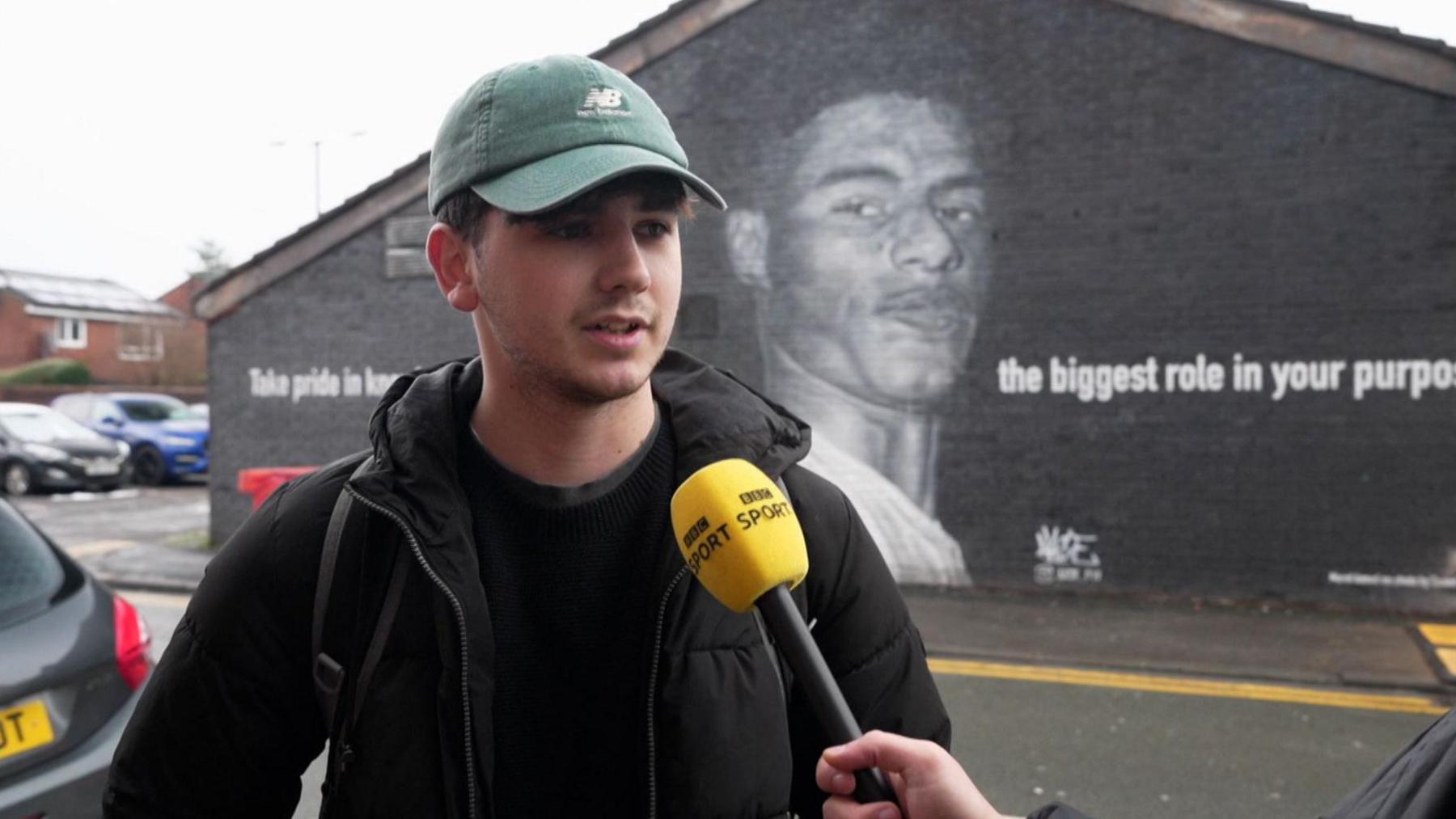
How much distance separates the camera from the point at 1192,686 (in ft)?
22.4

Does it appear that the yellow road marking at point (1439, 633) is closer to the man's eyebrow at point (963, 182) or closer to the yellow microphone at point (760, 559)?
the man's eyebrow at point (963, 182)

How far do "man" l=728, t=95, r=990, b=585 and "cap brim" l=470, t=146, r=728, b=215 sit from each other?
8.49 m

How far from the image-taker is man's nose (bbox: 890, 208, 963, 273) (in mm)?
9977

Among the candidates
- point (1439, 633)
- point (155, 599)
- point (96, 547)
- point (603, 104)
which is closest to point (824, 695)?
point (603, 104)

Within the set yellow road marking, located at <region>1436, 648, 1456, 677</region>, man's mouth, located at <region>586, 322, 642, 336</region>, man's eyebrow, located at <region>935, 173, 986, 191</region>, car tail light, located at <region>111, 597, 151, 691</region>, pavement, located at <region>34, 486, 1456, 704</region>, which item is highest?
man's eyebrow, located at <region>935, 173, 986, 191</region>

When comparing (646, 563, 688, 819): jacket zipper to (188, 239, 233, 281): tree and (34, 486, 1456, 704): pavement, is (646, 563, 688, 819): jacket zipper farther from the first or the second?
(188, 239, 233, 281): tree

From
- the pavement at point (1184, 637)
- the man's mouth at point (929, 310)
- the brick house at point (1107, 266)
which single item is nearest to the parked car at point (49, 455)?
the pavement at point (1184, 637)

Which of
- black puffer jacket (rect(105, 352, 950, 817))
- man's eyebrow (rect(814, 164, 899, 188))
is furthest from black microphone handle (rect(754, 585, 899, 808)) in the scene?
man's eyebrow (rect(814, 164, 899, 188))

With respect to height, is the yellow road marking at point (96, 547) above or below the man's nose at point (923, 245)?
below

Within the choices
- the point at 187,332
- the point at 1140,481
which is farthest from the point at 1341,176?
the point at 187,332

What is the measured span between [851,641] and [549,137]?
0.95 metres

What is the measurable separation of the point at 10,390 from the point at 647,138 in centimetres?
3437

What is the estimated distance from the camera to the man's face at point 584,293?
5.57 feet

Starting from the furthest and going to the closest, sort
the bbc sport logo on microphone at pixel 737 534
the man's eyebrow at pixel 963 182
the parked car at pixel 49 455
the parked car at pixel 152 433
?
1. the parked car at pixel 152 433
2. the parked car at pixel 49 455
3. the man's eyebrow at pixel 963 182
4. the bbc sport logo on microphone at pixel 737 534
